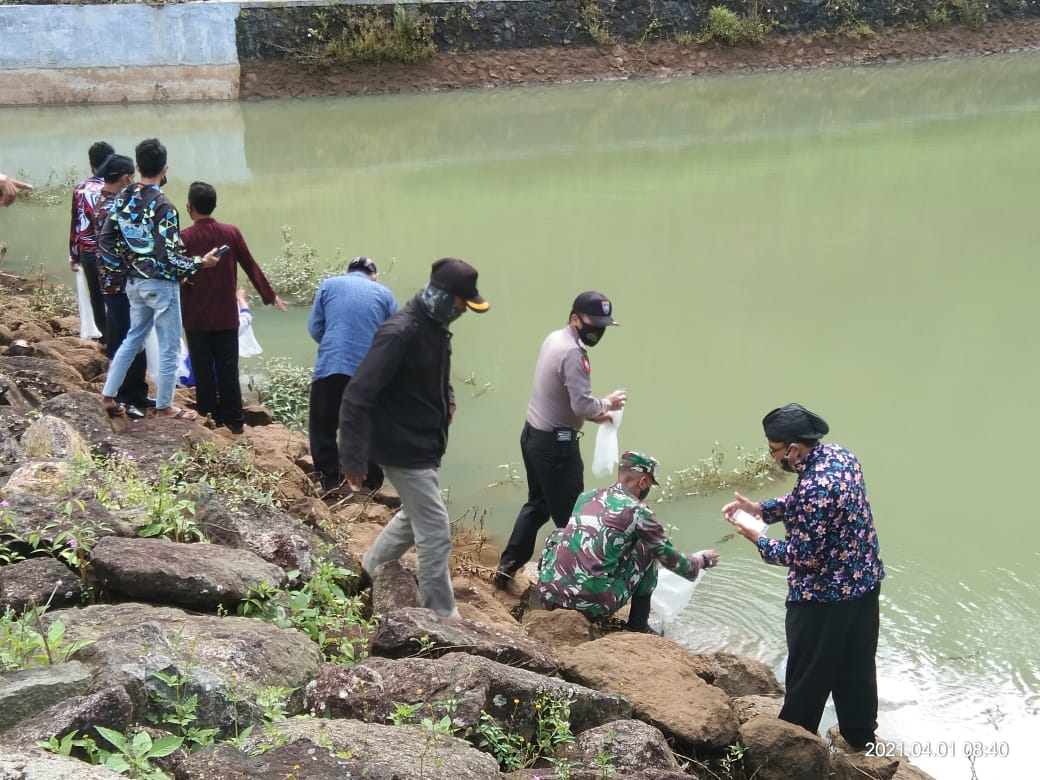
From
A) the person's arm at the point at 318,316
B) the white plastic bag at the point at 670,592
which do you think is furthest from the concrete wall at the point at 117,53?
the white plastic bag at the point at 670,592

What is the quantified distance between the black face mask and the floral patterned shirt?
1.59 meters

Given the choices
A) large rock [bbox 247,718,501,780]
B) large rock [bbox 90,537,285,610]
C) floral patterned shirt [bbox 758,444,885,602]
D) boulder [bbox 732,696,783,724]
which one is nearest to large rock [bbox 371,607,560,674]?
large rock [bbox 90,537,285,610]

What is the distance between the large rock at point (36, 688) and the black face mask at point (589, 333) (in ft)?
10.4

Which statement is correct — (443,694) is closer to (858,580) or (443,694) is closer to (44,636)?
(44,636)

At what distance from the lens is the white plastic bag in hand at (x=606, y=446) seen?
6.03m

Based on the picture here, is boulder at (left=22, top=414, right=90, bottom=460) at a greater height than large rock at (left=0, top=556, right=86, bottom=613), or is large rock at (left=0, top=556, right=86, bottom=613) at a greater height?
boulder at (left=22, top=414, right=90, bottom=460)

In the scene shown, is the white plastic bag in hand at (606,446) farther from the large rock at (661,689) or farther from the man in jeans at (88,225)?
the man in jeans at (88,225)

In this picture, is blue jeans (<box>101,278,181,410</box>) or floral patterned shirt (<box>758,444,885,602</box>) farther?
blue jeans (<box>101,278,181,410</box>)

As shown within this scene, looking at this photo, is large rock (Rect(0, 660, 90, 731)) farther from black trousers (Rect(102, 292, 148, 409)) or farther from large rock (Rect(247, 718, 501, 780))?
black trousers (Rect(102, 292, 148, 409))

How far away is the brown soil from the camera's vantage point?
80.2 ft

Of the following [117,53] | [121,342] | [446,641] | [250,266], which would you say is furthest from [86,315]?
[117,53]

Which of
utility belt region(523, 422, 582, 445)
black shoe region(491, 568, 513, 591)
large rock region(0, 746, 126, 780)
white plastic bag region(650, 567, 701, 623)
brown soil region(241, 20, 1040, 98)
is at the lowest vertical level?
black shoe region(491, 568, 513, 591)

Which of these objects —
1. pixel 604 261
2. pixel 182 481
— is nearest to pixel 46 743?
pixel 182 481

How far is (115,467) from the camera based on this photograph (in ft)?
17.4
